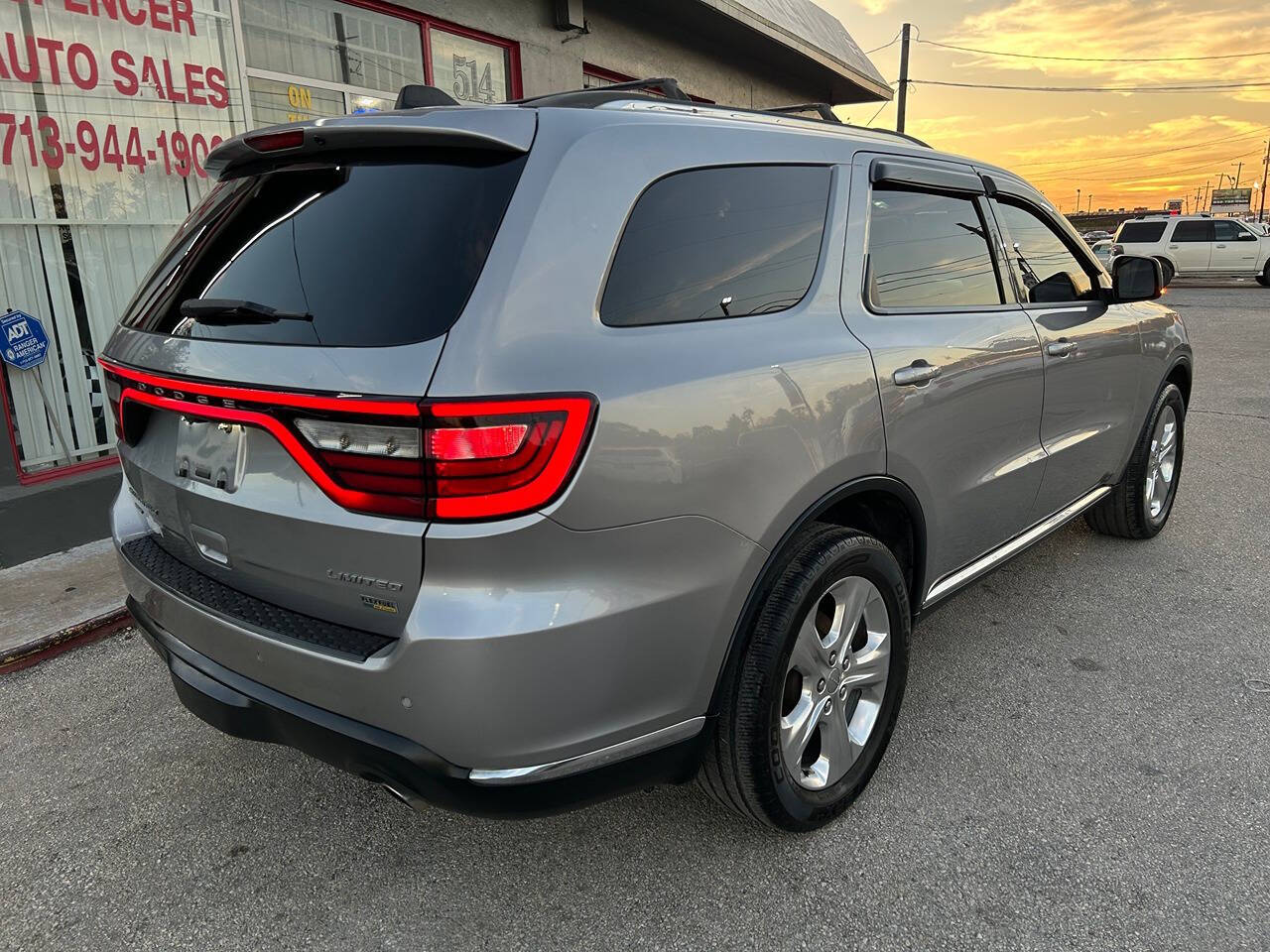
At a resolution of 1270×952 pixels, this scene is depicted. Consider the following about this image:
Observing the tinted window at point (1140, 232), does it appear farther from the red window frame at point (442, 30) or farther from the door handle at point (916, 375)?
the door handle at point (916, 375)

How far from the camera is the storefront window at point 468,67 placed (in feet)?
24.0

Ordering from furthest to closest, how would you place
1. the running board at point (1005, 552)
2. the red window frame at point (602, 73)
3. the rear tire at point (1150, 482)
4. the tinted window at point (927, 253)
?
the red window frame at point (602, 73) < the rear tire at point (1150, 482) < the running board at point (1005, 552) < the tinted window at point (927, 253)

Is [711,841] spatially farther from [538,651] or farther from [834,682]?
[538,651]

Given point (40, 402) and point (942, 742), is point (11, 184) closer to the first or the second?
point (40, 402)

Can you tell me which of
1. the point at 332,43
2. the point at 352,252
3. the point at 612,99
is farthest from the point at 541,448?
the point at 332,43

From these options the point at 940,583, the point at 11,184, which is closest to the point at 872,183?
the point at 940,583

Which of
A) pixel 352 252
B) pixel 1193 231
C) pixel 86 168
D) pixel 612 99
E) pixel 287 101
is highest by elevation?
pixel 287 101

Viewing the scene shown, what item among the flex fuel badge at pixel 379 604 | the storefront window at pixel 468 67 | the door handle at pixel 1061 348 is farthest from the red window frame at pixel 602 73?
the flex fuel badge at pixel 379 604

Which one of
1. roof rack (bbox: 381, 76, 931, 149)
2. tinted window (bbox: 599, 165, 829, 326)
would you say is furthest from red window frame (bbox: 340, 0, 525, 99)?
tinted window (bbox: 599, 165, 829, 326)

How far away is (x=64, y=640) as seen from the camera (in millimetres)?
3561

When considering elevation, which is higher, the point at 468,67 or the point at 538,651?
the point at 468,67

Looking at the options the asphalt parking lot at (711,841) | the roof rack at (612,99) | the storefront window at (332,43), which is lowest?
the asphalt parking lot at (711,841)

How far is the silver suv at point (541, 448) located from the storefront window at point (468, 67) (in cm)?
569

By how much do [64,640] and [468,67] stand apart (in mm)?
6008
